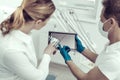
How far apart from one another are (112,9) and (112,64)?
31 centimetres

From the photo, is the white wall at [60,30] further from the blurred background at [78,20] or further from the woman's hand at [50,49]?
the woman's hand at [50,49]

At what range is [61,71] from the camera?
2.89 meters

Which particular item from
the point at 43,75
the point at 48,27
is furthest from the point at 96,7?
the point at 43,75

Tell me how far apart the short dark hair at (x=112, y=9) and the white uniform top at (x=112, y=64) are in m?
0.17

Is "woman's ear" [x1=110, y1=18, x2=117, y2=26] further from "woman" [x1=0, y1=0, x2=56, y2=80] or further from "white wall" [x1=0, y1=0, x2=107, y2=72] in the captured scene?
"white wall" [x1=0, y1=0, x2=107, y2=72]

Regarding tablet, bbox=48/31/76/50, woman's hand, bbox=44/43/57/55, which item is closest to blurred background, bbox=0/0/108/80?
tablet, bbox=48/31/76/50

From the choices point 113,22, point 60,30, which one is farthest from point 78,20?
point 113,22

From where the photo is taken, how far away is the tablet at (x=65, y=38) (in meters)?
1.77

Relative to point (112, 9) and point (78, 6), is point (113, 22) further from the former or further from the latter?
point (78, 6)

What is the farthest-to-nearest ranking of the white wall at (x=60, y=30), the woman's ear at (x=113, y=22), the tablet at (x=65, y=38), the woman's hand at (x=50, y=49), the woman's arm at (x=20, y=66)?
1. the white wall at (x=60, y=30)
2. the tablet at (x=65, y=38)
3. the woman's hand at (x=50, y=49)
4. the woman's ear at (x=113, y=22)
5. the woman's arm at (x=20, y=66)

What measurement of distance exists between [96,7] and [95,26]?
22 centimetres

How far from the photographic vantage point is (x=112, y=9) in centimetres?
136

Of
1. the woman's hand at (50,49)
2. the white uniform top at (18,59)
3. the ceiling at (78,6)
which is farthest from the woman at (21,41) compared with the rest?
the ceiling at (78,6)

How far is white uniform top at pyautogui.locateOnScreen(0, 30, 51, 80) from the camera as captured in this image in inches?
50.7
